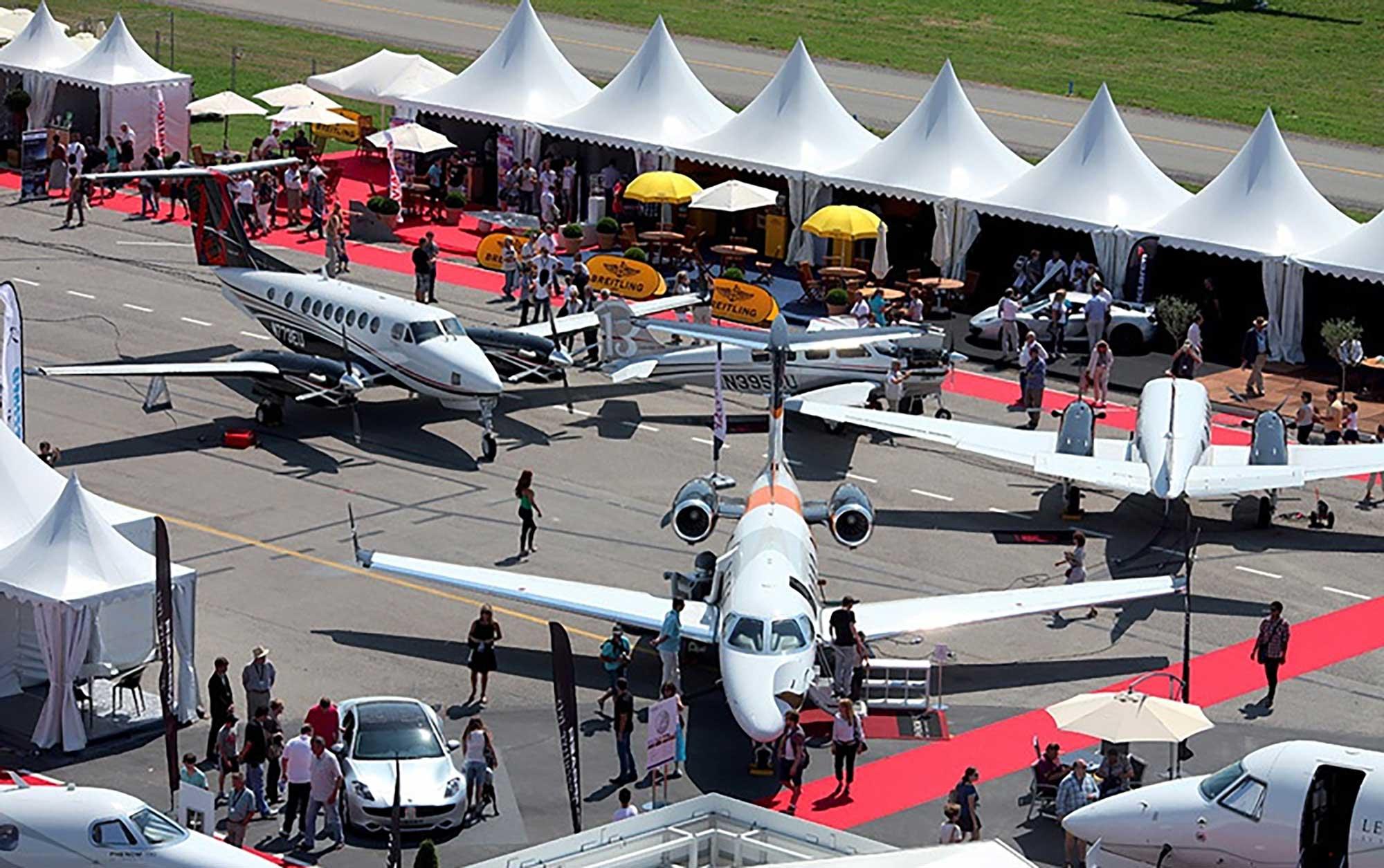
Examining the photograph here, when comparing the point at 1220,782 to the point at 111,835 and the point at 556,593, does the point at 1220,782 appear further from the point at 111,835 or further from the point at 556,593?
the point at 111,835

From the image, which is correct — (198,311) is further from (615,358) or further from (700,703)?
(700,703)

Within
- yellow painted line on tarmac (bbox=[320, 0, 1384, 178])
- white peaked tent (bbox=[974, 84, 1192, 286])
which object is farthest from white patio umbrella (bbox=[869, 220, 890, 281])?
yellow painted line on tarmac (bbox=[320, 0, 1384, 178])

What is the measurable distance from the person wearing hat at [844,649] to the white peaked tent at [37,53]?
40.8 metres

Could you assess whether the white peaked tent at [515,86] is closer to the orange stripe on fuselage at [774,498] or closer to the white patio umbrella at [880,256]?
the white patio umbrella at [880,256]

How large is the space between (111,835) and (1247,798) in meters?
12.6

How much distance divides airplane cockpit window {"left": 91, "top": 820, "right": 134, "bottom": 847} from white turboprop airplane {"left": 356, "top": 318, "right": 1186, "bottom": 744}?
26.7 ft

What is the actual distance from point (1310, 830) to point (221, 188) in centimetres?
2822

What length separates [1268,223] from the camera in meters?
50.6

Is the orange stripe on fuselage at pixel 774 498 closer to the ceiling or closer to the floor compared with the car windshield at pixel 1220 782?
closer to the ceiling

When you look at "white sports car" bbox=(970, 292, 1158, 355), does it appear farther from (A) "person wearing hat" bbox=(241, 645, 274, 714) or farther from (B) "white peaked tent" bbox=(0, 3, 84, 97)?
(B) "white peaked tent" bbox=(0, 3, 84, 97)

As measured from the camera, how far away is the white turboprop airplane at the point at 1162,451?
3881 cm

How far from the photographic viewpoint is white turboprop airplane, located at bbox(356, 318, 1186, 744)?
98.8 ft

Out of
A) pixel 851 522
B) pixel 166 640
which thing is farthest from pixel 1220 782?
pixel 166 640

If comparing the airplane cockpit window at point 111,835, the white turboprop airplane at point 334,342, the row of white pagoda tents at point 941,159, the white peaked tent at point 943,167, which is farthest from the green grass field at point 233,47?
the airplane cockpit window at point 111,835
